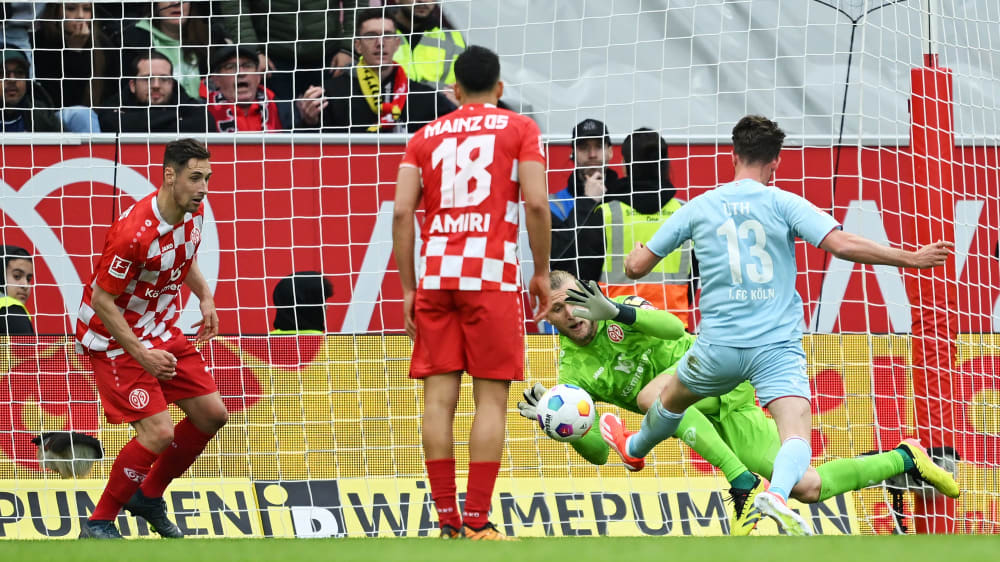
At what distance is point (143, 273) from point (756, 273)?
9.87 feet

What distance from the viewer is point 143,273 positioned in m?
6.12

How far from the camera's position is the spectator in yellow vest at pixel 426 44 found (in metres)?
8.45

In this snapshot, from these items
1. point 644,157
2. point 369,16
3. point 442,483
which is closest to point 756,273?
point 442,483

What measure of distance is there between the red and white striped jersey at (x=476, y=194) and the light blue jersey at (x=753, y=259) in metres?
0.87

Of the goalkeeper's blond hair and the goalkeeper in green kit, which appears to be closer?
the goalkeeper in green kit

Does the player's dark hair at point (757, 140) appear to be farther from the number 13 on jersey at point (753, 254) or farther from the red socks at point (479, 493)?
the red socks at point (479, 493)

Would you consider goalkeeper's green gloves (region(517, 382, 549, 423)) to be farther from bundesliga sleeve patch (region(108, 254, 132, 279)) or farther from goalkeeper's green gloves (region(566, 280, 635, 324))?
bundesliga sleeve patch (region(108, 254, 132, 279))

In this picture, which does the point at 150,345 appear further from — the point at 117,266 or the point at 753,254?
the point at 753,254

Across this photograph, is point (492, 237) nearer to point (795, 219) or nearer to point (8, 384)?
point (795, 219)

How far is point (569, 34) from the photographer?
8.93 m

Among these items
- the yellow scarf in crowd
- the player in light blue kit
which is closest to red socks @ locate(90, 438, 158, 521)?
the player in light blue kit

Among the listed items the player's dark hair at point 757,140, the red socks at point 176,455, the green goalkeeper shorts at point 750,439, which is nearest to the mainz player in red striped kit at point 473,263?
the player's dark hair at point 757,140

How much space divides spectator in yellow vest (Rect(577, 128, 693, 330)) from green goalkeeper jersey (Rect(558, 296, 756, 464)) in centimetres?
110

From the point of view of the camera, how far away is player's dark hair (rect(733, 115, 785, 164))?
521 centimetres
